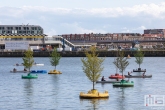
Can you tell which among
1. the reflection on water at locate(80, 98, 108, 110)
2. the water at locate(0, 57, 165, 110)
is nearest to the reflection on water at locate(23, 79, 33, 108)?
the water at locate(0, 57, 165, 110)

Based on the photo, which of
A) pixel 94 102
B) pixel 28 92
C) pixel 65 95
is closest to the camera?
pixel 94 102

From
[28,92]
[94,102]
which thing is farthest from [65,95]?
[94,102]

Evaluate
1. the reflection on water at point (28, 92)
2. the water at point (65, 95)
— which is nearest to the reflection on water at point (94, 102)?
the water at point (65, 95)

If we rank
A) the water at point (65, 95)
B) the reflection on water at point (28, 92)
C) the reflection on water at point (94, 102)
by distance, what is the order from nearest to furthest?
1. the reflection on water at point (94, 102)
2. the water at point (65, 95)
3. the reflection on water at point (28, 92)

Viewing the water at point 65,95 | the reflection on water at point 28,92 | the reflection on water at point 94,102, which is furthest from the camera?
the reflection on water at point 28,92

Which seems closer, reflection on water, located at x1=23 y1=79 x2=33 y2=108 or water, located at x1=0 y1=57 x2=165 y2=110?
water, located at x1=0 y1=57 x2=165 y2=110

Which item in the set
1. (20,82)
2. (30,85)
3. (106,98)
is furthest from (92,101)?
(20,82)

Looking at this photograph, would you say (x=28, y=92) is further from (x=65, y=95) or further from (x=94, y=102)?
(x=94, y=102)

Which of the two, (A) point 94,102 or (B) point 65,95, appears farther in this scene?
(B) point 65,95

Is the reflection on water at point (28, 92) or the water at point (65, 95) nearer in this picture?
the water at point (65, 95)

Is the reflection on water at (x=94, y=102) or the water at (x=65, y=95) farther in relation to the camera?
the water at (x=65, y=95)

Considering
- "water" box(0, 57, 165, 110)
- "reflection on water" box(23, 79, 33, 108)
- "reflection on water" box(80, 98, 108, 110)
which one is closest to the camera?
"reflection on water" box(80, 98, 108, 110)

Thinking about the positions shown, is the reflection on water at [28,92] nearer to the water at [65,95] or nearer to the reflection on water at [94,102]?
the water at [65,95]

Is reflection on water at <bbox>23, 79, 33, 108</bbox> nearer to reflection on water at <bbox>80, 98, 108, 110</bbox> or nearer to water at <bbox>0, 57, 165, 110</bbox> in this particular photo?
water at <bbox>0, 57, 165, 110</bbox>
